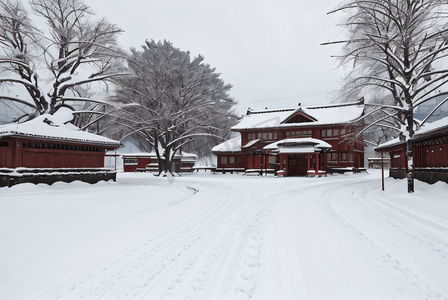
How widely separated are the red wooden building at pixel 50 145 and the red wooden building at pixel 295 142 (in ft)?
63.8

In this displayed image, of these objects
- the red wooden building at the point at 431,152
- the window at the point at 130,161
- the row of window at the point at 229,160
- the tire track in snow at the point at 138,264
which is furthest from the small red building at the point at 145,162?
the tire track in snow at the point at 138,264

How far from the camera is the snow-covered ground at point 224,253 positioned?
141 inches

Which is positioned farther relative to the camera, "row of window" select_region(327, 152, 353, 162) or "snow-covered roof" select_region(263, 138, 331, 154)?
"row of window" select_region(327, 152, 353, 162)

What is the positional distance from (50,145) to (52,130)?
94cm

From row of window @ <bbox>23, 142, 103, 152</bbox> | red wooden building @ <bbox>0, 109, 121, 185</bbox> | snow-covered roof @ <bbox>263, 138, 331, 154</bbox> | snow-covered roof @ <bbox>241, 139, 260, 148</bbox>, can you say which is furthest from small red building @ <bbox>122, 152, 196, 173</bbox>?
row of window @ <bbox>23, 142, 103, 152</bbox>

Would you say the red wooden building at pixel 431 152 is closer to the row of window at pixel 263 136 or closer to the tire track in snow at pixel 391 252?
the tire track in snow at pixel 391 252

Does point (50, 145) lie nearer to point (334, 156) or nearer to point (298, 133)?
point (298, 133)

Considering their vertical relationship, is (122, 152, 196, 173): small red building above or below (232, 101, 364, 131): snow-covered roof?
below

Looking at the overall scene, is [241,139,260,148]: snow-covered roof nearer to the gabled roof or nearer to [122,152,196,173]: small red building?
[122,152,196,173]: small red building

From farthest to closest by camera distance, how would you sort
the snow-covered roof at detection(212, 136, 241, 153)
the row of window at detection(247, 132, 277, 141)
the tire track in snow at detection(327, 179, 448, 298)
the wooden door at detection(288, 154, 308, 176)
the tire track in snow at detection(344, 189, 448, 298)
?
the snow-covered roof at detection(212, 136, 241, 153)
the row of window at detection(247, 132, 277, 141)
the wooden door at detection(288, 154, 308, 176)
the tire track in snow at detection(344, 189, 448, 298)
the tire track in snow at detection(327, 179, 448, 298)

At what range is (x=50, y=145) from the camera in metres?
15.9

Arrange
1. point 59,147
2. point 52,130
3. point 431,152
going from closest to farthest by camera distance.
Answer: point 431,152, point 52,130, point 59,147

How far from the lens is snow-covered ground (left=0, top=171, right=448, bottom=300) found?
3582 mm

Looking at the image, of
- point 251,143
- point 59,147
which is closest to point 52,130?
point 59,147
